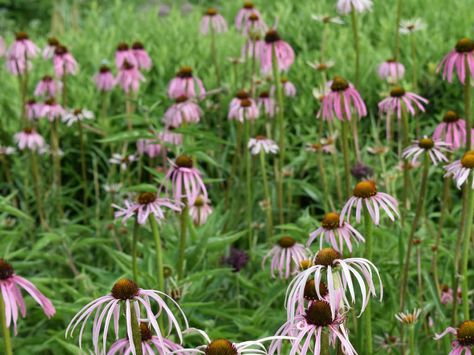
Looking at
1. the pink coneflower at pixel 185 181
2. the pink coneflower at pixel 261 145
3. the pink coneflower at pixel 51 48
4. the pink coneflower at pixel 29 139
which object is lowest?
the pink coneflower at pixel 185 181

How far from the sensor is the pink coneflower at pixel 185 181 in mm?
2025

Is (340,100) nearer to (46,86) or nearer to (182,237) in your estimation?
(182,237)

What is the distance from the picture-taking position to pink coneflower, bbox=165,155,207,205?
2.03m

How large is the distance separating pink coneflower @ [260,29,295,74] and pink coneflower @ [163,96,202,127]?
0.33 meters

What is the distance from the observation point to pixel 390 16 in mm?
4812

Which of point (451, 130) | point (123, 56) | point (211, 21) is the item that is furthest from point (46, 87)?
point (451, 130)

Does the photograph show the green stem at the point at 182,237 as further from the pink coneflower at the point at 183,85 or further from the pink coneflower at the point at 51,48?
the pink coneflower at the point at 51,48

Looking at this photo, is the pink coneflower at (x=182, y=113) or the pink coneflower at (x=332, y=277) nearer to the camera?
the pink coneflower at (x=332, y=277)

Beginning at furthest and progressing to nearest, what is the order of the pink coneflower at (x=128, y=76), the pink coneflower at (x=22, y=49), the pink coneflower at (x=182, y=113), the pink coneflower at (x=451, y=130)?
the pink coneflower at (x=128, y=76), the pink coneflower at (x=22, y=49), the pink coneflower at (x=182, y=113), the pink coneflower at (x=451, y=130)

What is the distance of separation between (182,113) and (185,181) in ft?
2.64

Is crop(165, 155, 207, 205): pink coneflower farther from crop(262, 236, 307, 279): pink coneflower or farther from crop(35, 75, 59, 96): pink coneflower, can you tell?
crop(35, 75, 59, 96): pink coneflower

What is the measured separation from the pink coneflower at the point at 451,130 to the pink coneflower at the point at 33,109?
5.14ft

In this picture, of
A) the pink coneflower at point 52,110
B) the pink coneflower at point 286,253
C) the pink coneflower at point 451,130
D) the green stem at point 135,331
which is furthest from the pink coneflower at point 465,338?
the pink coneflower at point 52,110

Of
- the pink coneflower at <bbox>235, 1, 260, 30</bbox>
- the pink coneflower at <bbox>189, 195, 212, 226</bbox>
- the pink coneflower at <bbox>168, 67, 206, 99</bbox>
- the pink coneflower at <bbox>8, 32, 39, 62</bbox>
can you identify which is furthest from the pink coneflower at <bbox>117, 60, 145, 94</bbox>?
the pink coneflower at <bbox>189, 195, 212, 226</bbox>
